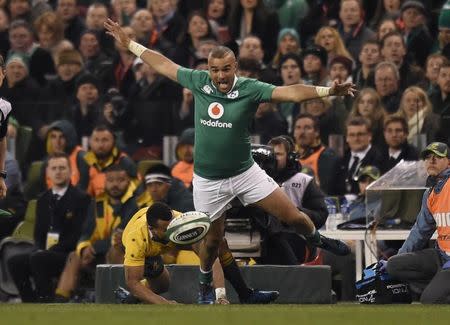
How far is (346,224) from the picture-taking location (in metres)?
17.3

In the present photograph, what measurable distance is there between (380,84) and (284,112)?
1.61m

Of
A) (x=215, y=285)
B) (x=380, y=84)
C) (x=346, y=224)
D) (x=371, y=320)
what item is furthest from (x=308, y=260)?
(x=371, y=320)

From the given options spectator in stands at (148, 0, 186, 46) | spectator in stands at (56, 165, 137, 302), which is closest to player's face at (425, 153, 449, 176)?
spectator in stands at (56, 165, 137, 302)

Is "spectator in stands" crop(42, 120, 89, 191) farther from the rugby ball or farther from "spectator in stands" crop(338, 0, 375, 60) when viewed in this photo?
the rugby ball

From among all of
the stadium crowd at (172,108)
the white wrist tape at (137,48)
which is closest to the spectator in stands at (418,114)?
the stadium crowd at (172,108)

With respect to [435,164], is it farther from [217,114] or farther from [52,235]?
[52,235]

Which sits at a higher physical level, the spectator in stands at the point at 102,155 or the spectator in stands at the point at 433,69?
the spectator in stands at the point at 433,69

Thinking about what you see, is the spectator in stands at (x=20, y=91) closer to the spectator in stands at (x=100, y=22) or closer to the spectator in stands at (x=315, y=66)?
the spectator in stands at (x=100, y=22)

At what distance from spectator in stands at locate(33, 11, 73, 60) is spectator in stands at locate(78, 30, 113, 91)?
0.29 meters

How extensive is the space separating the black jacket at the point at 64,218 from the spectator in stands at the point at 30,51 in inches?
157

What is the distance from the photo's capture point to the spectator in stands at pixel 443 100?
60.2 ft

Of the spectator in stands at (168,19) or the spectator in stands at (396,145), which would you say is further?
the spectator in stands at (168,19)

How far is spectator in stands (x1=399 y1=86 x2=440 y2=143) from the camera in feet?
60.8

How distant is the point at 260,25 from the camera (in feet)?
73.5
